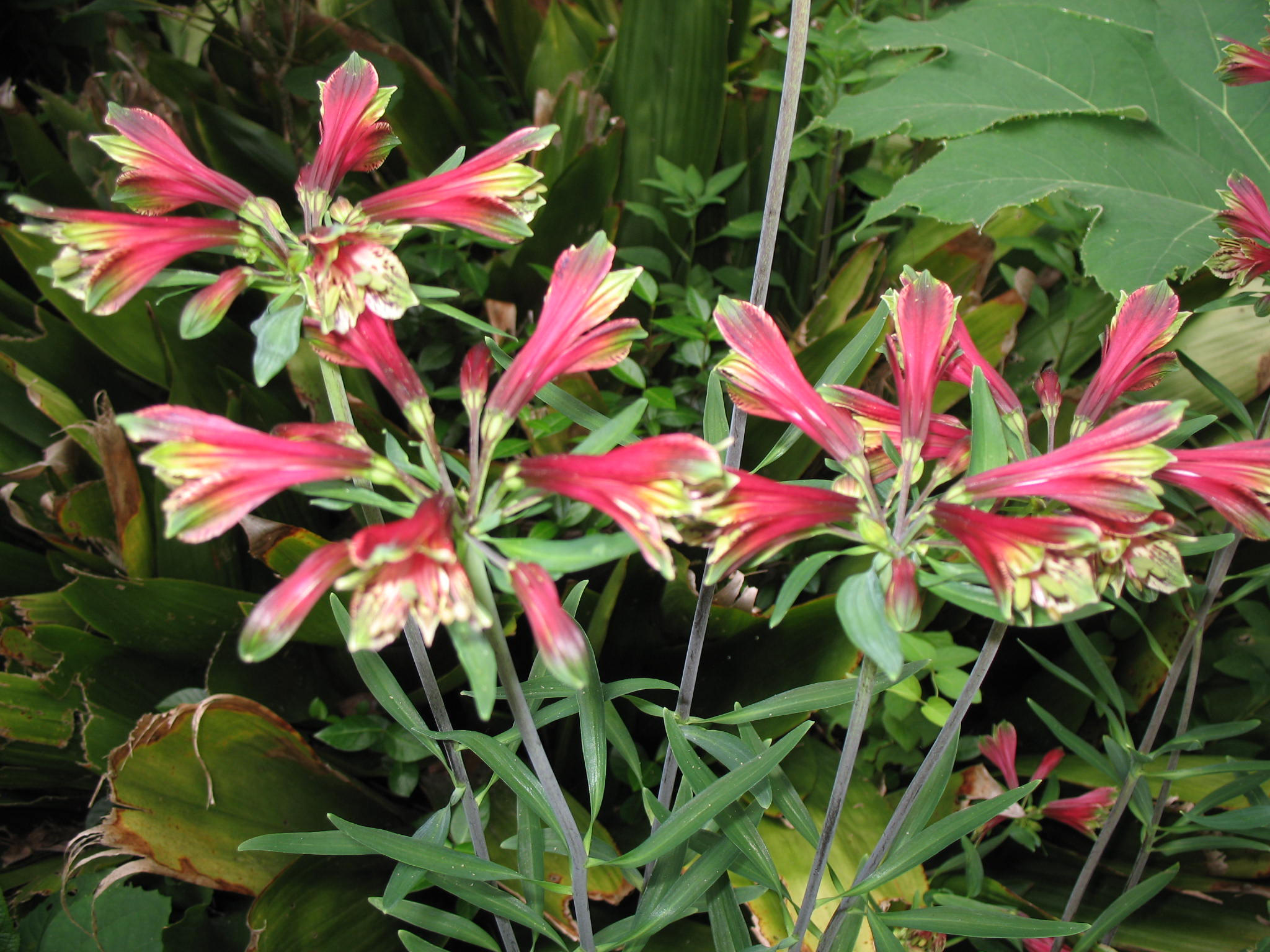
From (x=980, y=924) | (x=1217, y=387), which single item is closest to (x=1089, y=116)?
(x=1217, y=387)

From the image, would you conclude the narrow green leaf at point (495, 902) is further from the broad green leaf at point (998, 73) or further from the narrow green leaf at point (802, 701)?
the broad green leaf at point (998, 73)

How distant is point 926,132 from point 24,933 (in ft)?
4.11

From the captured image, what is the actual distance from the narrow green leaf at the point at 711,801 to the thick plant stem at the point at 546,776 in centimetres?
3

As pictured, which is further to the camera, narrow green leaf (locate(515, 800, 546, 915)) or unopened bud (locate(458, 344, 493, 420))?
narrow green leaf (locate(515, 800, 546, 915))

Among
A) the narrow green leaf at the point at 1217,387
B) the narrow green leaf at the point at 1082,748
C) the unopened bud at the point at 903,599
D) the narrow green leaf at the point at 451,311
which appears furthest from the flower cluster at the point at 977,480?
the narrow green leaf at the point at 1082,748

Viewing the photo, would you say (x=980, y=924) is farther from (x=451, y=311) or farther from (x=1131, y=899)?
(x=451, y=311)

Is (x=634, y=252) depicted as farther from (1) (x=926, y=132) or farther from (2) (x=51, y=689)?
(2) (x=51, y=689)

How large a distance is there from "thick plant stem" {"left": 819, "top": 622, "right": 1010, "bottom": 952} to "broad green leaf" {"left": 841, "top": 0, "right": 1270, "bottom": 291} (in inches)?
20.7

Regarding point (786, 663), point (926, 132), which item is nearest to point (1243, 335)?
point (926, 132)

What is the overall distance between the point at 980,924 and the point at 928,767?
0.14 metres

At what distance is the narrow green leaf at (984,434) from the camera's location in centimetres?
38

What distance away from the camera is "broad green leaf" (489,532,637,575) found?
30cm

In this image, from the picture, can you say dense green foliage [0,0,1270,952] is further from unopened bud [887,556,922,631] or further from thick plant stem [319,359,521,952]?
unopened bud [887,556,922,631]

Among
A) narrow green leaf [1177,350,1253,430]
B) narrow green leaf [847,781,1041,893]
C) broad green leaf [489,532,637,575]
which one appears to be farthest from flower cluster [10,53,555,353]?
narrow green leaf [1177,350,1253,430]
